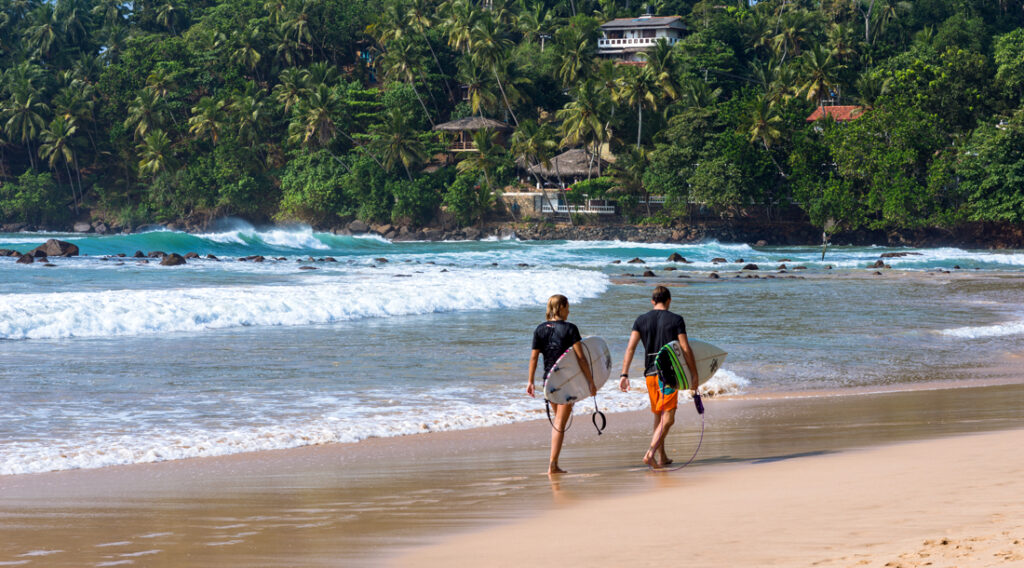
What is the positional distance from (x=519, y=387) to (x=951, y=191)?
51.9 meters

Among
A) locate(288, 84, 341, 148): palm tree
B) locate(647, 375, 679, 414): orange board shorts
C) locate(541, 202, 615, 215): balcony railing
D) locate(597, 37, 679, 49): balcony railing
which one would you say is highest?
locate(597, 37, 679, 49): balcony railing

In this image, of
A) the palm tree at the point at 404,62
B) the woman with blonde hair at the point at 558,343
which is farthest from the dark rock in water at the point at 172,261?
the palm tree at the point at 404,62

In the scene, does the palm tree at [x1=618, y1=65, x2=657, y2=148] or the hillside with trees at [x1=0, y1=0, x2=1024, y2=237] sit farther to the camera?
the palm tree at [x1=618, y1=65, x2=657, y2=148]

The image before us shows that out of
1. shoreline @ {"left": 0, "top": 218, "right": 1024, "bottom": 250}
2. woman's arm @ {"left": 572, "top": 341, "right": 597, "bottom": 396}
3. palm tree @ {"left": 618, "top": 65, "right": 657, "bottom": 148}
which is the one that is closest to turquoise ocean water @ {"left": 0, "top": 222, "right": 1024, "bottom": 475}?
woman's arm @ {"left": 572, "top": 341, "right": 597, "bottom": 396}

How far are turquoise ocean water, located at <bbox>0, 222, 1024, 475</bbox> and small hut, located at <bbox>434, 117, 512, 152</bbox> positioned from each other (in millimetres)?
39167

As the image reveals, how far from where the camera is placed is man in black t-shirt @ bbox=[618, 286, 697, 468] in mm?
7160

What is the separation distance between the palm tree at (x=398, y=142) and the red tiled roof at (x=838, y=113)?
26.8 metres

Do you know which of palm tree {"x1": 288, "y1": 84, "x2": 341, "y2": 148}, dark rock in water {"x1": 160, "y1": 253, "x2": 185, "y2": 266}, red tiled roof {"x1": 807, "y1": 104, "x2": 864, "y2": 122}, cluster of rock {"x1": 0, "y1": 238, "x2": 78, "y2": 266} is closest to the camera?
dark rock in water {"x1": 160, "y1": 253, "x2": 185, "y2": 266}

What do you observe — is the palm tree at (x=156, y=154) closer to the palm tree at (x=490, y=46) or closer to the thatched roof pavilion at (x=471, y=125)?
the thatched roof pavilion at (x=471, y=125)

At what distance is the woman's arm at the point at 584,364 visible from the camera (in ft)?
23.4

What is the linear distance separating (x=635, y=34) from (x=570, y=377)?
75.4 metres

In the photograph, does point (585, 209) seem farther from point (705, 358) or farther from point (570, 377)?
point (570, 377)

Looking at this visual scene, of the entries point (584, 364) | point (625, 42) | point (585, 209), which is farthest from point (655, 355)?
point (625, 42)

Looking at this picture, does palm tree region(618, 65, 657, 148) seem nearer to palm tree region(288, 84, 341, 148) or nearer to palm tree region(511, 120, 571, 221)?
palm tree region(511, 120, 571, 221)
